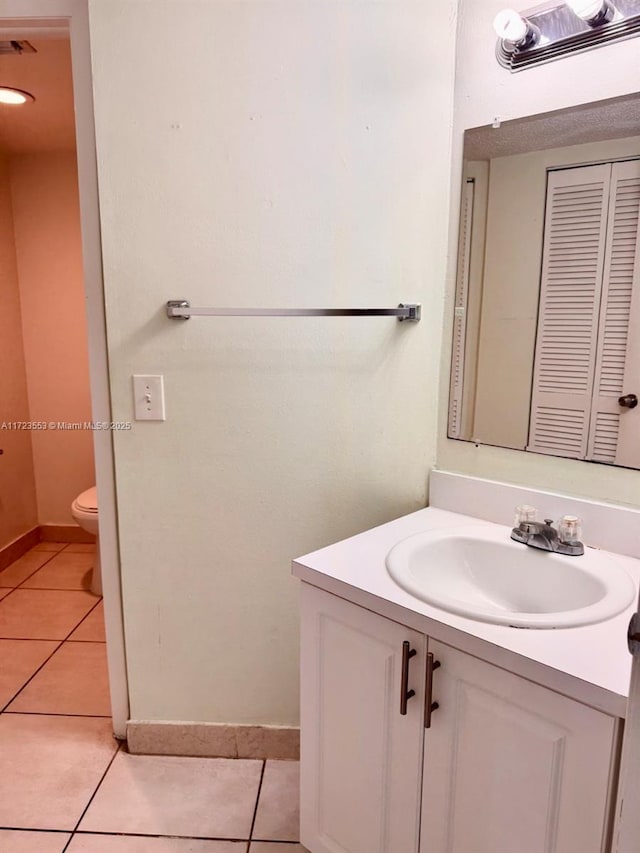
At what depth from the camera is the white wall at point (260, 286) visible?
1.41m

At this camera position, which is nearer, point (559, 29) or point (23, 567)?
point (559, 29)

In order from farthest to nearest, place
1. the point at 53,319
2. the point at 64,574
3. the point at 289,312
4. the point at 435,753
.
A: 1. the point at 53,319
2. the point at 64,574
3. the point at 289,312
4. the point at 435,753

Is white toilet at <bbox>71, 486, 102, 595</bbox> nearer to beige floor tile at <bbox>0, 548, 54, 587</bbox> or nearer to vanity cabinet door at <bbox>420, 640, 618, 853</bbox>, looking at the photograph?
beige floor tile at <bbox>0, 548, 54, 587</bbox>

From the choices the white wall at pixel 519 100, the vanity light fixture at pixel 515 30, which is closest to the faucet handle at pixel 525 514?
the white wall at pixel 519 100

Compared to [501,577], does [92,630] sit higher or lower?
lower

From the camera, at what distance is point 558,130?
1.30 meters

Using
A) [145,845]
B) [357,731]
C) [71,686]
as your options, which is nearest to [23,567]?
[71,686]

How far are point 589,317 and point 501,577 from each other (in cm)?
61

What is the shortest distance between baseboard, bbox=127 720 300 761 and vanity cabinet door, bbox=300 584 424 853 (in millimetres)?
395

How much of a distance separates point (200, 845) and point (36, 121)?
274cm

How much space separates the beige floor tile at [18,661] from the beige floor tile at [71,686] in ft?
0.12

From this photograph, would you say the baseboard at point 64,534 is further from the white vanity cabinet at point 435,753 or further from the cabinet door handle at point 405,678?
the cabinet door handle at point 405,678

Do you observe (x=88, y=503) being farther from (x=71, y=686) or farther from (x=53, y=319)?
(x=53, y=319)

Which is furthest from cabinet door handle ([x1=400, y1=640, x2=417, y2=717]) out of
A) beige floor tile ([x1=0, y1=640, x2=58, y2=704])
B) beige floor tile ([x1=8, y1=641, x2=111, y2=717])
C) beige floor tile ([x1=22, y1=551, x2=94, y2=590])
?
beige floor tile ([x1=22, y1=551, x2=94, y2=590])
